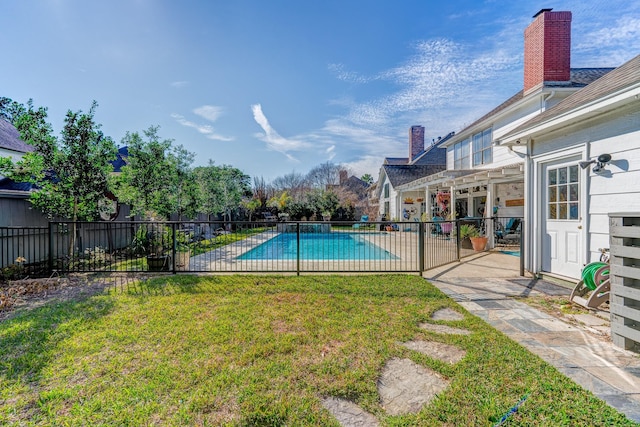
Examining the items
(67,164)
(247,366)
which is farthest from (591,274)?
(67,164)

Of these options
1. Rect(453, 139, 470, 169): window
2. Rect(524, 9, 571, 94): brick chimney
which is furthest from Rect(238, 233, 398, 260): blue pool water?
Rect(524, 9, 571, 94): brick chimney

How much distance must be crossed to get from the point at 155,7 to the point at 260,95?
6.23 metres

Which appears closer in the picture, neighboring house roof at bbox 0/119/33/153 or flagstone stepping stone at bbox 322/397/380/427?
flagstone stepping stone at bbox 322/397/380/427

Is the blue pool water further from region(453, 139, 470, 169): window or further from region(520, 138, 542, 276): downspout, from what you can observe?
region(453, 139, 470, 169): window

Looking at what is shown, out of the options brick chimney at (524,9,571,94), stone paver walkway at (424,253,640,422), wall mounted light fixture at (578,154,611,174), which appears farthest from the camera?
brick chimney at (524,9,571,94)

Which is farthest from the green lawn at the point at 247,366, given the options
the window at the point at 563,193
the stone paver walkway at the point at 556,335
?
the window at the point at 563,193

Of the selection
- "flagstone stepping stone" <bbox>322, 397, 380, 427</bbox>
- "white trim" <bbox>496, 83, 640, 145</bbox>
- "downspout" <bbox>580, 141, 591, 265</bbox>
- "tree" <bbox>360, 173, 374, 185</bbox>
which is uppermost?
"tree" <bbox>360, 173, 374, 185</bbox>

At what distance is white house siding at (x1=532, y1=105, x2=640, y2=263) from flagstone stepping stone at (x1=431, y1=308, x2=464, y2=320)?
274 centimetres

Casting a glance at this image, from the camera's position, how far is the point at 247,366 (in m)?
2.73

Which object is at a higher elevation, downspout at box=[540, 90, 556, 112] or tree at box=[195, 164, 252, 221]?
downspout at box=[540, 90, 556, 112]

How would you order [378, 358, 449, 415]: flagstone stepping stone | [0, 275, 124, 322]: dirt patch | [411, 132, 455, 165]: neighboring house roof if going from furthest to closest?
1. [411, 132, 455, 165]: neighboring house roof
2. [0, 275, 124, 322]: dirt patch
3. [378, 358, 449, 415]: flagstone stepping stone

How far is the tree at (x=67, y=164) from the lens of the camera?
7.11 m

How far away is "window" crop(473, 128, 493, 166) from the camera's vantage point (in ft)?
39.9

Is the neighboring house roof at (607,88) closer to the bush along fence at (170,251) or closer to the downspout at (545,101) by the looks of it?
the bush along fence at (170,251)
